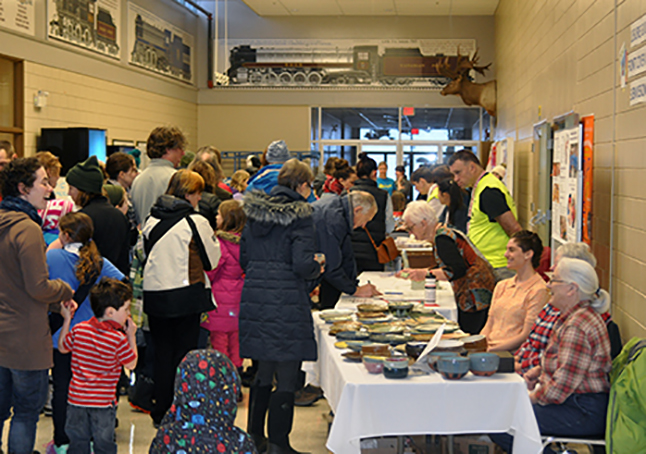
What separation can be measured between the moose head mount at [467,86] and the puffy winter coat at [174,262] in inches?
408

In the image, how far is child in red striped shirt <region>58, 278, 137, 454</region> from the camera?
340 cm

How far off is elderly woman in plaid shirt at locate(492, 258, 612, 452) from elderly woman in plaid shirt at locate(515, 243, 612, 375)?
13 centimetres

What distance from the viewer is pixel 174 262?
163 inches

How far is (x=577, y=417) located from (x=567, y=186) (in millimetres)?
2260

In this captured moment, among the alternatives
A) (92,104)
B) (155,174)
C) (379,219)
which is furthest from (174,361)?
(92,104)

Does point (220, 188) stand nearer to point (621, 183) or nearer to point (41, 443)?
point (41, 443)

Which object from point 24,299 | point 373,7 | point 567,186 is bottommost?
point 24,299

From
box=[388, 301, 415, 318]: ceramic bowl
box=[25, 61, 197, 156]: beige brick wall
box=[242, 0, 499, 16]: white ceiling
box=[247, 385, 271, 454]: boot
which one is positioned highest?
box=[242, 0, 499, 16]: white ceiling

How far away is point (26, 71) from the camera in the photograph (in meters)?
8.84

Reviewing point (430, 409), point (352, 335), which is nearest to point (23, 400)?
point (352, 335)

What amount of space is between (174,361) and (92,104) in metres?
Result: 7.34

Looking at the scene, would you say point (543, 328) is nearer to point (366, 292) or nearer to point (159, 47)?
point (366, 292)

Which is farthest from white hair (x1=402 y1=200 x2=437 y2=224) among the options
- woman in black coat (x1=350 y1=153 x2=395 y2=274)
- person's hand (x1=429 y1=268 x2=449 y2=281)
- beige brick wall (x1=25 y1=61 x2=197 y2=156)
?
beige brick wall (x1=25 y1=61 x2=197 y2=156)

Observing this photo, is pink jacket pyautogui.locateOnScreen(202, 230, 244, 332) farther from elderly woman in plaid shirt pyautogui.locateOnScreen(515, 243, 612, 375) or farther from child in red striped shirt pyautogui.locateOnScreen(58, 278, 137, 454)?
elderly woman in plaid shirt pyautogui.locateOnScreen(515, 243, 612, 375)
